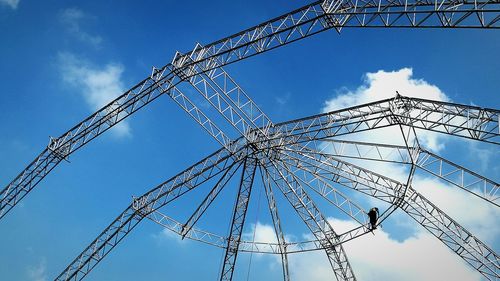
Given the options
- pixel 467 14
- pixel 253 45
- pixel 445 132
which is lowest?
pixel 467 14

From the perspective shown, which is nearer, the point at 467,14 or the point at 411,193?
the point at 467,14

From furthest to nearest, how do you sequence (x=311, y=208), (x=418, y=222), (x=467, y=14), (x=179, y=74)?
(x=311, y=208) → (x=418, y=222) → (x=179, y=74) → (x=467, y=14)

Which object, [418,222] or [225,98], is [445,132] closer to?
[418,222]

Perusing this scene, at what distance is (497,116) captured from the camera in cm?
1684

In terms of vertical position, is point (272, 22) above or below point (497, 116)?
above

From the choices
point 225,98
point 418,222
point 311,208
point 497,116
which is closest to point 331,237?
point 311,208

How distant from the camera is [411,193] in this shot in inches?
962

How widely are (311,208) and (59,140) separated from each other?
597 inches

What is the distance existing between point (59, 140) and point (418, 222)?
20432 mm

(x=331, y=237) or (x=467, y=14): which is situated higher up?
(x=331, y=237)

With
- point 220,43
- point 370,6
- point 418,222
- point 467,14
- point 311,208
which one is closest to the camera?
point 467,14

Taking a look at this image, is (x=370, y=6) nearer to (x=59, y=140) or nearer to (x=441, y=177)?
(x=441, y=177)

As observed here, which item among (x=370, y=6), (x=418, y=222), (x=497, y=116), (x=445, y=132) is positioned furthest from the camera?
(x=418, y=222)

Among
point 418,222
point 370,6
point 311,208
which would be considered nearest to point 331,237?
point 311,208
